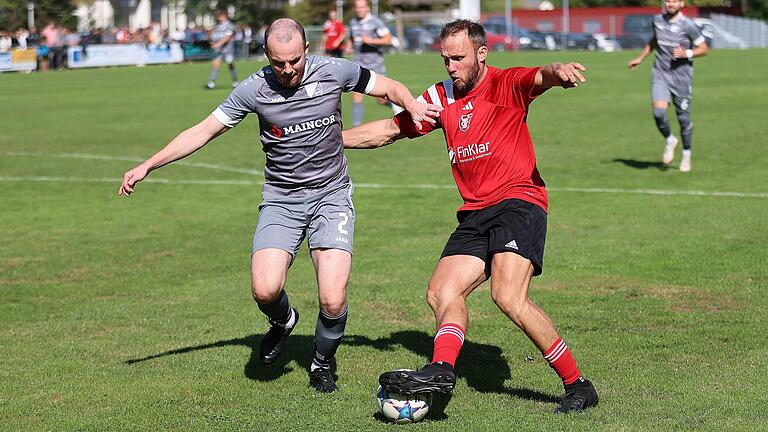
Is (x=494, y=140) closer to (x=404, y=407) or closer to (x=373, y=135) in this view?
(x=373, y=135)

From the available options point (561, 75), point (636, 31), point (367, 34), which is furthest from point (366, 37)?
point (636, 31)

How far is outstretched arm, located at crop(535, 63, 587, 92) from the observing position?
644 cm

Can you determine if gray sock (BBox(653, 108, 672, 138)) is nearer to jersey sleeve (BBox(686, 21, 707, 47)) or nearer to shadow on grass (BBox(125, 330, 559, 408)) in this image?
jersey sleeve (BBox(686, 21, 707, 47))

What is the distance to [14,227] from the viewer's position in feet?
47.0

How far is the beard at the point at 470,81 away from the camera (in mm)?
6984

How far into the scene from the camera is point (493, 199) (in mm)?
7023

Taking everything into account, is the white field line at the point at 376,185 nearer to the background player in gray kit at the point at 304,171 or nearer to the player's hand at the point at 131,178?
the background player in gray kit at the point at 304,171

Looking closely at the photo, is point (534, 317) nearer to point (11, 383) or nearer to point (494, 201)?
point (494, 201)

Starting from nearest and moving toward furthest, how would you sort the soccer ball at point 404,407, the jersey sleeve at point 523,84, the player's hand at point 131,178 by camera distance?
the soccer ball at point 404,407
the jersey sleeve at point 523,84
the player's hand at point 131,178

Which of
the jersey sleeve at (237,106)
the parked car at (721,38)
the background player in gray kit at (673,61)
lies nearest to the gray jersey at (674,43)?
the background player in gray kit at (673,61)

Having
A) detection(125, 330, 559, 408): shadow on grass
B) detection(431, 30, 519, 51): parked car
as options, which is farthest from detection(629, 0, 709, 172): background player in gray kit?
detection(431, 30, 519, 51): parked car

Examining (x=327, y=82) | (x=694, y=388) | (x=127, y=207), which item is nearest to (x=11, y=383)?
(x=327, y=82)

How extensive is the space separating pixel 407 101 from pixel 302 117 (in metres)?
0.71

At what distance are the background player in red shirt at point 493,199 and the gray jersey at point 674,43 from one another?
10.5 metres
